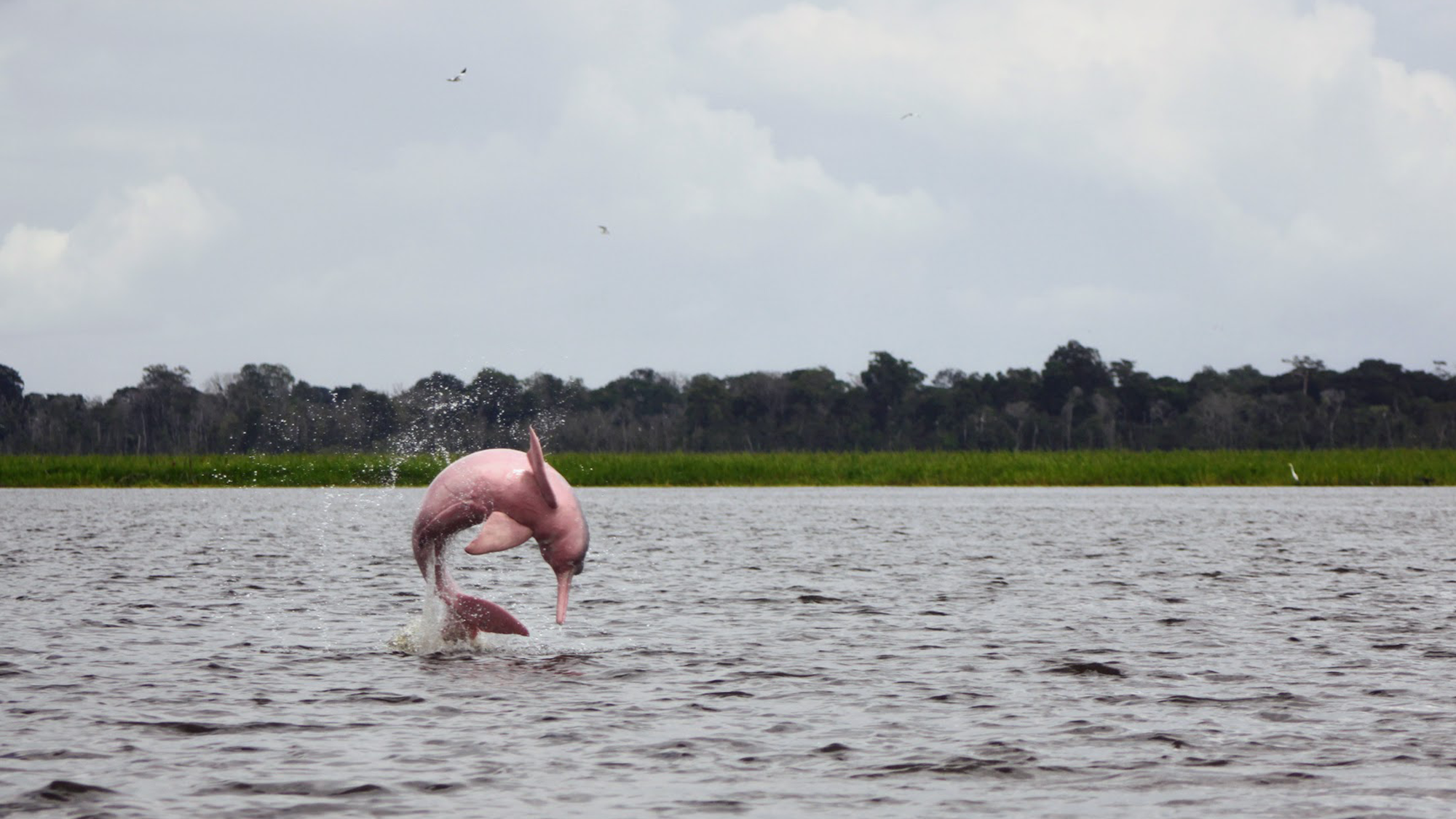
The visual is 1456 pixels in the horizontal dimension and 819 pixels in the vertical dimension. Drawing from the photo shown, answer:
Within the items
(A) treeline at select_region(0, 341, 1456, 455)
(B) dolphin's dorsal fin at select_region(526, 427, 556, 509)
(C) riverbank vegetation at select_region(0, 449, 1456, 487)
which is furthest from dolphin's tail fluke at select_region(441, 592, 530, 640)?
(A) treeline at select_region(0, 341, 1456, 455)

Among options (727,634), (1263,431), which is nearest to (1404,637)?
(727,634)

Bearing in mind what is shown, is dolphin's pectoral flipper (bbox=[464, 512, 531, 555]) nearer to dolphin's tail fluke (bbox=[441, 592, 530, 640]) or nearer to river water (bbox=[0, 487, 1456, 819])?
river water (bbox=[0, 487, 1456, 819])

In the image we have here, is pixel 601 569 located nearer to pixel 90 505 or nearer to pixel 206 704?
pixel 206 704

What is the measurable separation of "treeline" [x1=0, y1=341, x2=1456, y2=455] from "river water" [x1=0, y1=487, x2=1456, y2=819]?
7822 cm

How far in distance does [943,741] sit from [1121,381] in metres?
116

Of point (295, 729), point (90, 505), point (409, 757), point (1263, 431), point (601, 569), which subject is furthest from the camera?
point (1263, 431)

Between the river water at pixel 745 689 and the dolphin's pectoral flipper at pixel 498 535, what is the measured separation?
1097mm

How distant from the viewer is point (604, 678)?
12281mm

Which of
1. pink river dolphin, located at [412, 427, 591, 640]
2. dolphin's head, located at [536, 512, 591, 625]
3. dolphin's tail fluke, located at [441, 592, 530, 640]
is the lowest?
dolphin's tail fluke, located at [441, 592, 530, 640]

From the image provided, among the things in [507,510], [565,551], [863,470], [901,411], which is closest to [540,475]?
[507,510]

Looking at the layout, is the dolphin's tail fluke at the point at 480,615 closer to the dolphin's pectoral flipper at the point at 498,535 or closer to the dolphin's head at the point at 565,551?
the dolphin's head at the point at 565,551

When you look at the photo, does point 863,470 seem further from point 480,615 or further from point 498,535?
point 498,535

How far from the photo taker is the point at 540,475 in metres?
11.5

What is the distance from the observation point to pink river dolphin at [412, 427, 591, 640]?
1165 centimetres
